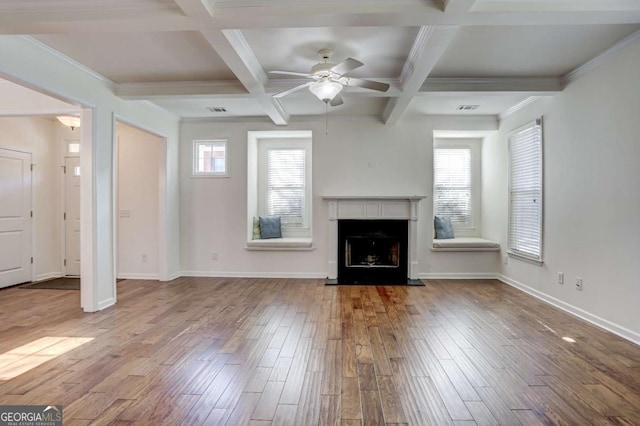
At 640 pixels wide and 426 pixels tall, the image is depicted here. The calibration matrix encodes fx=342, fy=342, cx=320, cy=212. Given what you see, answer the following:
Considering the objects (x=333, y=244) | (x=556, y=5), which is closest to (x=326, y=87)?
(x=556, y=5)

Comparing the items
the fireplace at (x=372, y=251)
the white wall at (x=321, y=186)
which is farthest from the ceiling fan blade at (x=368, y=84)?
the fireplace at (x=372, y=251)

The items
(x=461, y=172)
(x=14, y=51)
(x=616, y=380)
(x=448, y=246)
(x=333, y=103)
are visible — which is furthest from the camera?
(x=461, y=172)

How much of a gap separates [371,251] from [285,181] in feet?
6.70

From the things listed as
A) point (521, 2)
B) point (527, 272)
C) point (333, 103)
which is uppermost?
point (521, 2)

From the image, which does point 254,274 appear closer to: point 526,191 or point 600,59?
point 526,191

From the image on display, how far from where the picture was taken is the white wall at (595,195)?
3092mm

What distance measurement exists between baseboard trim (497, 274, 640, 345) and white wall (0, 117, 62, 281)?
7356 millimetres

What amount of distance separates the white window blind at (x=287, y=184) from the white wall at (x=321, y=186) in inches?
25.6

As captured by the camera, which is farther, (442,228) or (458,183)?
(458,183)

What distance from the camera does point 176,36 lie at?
3016mm

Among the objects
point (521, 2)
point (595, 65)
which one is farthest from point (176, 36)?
point (595, 65)

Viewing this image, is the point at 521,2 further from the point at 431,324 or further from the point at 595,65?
the point at 431,324

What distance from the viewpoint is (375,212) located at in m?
5.48

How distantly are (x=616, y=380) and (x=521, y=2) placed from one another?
2.69 metres
